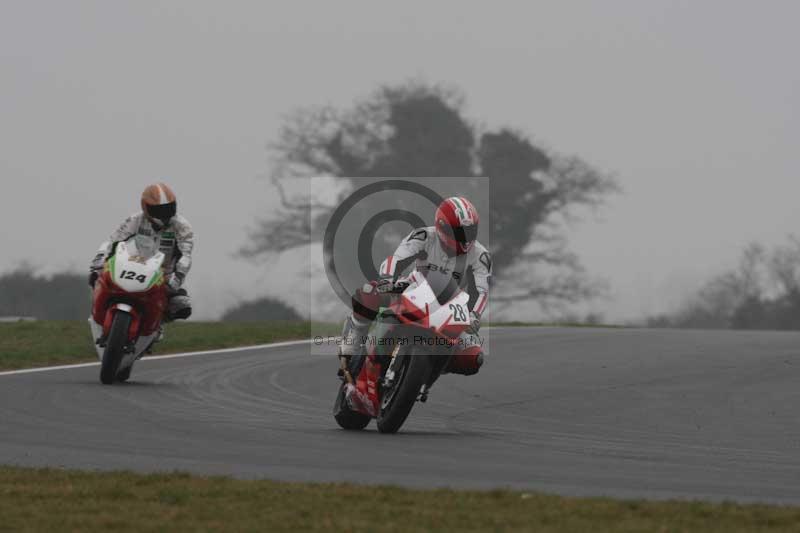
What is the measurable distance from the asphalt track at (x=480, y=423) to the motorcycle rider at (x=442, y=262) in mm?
895

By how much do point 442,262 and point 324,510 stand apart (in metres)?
4.48

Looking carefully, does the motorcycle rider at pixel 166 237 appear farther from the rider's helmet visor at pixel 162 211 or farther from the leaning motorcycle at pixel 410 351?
the leaning motorcycle at pixel 410 351

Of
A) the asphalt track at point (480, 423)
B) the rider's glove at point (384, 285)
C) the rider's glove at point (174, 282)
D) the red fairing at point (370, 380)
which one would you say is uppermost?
the rider's glove at point (174, 282)

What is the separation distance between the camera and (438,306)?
1198 centimetres

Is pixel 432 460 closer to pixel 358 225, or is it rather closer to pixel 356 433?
pixel 356 433

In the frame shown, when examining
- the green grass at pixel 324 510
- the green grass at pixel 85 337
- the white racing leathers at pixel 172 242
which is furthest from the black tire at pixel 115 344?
the green grass at pixel 324 510

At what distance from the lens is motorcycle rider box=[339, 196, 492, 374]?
12.3 metres

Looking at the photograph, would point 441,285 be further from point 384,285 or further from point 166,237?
point 166,237

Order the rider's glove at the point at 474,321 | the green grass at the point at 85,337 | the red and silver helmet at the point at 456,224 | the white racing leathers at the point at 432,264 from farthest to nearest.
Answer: the green grass at the point at 85,337 → the white racing leathers at the point at 432,264 → the red and silver helmet at the point at 456,224 → the rider's glove at the point at 474,321

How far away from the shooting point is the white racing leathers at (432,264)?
12.5 meters

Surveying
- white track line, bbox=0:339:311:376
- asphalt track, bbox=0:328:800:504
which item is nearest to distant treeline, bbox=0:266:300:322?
white track line, bbox=0:339:311:376

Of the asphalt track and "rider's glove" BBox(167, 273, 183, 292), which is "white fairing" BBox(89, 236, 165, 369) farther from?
the asphalt track

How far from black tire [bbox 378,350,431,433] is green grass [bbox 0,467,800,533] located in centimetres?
273

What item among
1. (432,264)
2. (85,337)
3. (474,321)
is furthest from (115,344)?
(85,337)
